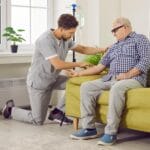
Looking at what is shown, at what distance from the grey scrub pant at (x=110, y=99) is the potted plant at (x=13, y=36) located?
5.12 feet

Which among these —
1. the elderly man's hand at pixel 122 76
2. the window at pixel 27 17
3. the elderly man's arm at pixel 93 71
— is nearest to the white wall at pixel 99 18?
the window at pixel 27 17

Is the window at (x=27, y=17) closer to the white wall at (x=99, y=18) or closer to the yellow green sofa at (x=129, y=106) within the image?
the white wall at (x=99, y=18)

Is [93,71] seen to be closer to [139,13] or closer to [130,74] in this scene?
[130,74]

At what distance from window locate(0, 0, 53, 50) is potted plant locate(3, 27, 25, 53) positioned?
206 mm

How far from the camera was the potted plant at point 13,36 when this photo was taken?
4703mm

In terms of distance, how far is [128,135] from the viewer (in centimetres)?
366

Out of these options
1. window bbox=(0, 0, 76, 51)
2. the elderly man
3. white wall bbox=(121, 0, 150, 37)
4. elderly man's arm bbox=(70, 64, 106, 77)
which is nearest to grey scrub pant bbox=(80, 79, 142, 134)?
the elderly man

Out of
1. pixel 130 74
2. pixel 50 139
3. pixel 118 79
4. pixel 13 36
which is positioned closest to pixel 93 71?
pixel 118 79

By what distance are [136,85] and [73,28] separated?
33.3 inches

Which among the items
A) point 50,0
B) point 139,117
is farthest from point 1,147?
point 50,0

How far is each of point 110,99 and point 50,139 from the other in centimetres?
67

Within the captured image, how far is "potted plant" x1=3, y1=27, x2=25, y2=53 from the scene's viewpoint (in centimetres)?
470

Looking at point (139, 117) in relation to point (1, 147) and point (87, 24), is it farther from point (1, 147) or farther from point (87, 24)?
point (87, 24)

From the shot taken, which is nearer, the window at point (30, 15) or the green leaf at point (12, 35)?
→ the green leaf at point (12, 35)
